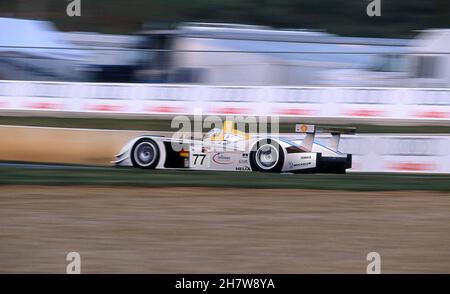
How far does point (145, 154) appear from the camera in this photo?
9.02m

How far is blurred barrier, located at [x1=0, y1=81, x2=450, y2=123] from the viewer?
1147 cm

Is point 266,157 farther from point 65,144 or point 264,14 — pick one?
point 264,14

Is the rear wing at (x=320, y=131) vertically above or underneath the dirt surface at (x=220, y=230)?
above

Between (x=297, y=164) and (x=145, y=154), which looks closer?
(x=297, y=164)

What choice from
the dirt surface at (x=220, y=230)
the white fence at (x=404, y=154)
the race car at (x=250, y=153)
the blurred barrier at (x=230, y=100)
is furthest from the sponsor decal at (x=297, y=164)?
the blurred barrier at (x=230, y=100)

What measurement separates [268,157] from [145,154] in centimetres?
153

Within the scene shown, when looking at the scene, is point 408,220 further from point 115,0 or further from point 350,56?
point 115,0

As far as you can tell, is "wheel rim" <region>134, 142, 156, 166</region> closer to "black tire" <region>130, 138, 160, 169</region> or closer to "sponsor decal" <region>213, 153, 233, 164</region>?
"black tire" <region>130, 138, 160, 169</region>

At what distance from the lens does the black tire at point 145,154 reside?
8.91 metres

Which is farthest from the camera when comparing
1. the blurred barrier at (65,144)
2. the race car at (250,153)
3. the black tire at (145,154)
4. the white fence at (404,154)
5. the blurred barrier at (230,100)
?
the blurred barrier at (230,100)

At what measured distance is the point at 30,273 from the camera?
468cm

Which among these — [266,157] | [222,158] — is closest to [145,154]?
[222,158]

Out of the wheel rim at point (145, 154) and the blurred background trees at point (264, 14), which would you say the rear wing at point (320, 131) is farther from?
the blurred background trees at point (264, 14)

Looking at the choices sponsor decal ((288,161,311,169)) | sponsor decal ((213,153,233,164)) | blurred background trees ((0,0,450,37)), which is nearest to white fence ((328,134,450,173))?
sponsor decal ((288,161,311,169))
